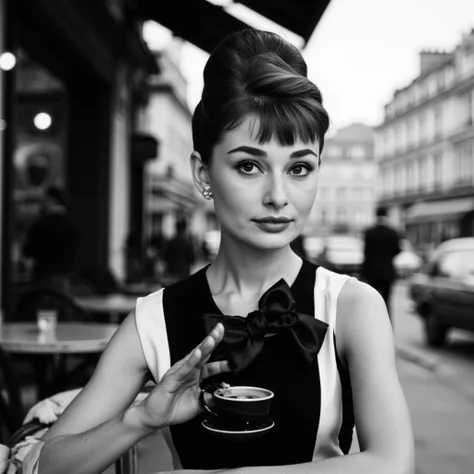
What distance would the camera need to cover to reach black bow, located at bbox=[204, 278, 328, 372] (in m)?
1.32

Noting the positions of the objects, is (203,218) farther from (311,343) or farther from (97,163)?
(311,343)

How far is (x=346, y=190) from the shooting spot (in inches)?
3511

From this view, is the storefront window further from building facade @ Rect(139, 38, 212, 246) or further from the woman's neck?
building facade @ Rect(139, 38, 212, 246)

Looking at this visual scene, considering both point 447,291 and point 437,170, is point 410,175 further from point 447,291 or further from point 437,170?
point 447,291

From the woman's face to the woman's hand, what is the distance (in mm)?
236

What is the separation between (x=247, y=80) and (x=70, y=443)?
0.77 meters

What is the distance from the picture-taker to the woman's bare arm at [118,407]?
1.22 metres

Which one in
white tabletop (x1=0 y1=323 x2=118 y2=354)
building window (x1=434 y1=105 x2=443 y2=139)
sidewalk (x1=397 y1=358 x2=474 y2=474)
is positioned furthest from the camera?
building window (x1=434 y1=105 x2=443 y2=139)

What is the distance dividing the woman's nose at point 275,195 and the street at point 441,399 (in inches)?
124

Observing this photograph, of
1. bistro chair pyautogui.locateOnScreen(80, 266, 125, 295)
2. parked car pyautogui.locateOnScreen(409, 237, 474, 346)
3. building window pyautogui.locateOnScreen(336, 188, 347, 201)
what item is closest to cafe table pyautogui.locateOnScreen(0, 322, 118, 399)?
bistro chair pyautogui.locateOnScreen(80, 266, 125, 295)

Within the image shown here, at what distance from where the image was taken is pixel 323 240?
26375 mm

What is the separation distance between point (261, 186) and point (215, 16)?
4611mm

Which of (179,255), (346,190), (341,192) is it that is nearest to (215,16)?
(179,255)

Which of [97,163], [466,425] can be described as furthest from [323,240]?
[466,425]
